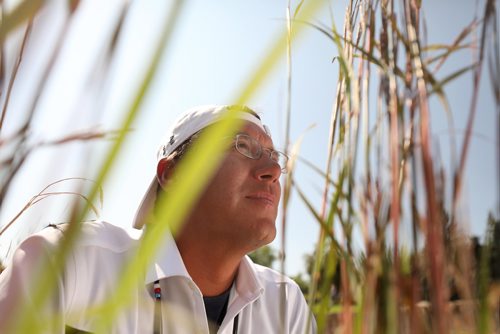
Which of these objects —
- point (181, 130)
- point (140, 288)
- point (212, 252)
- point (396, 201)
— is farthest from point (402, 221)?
point (181, 130)

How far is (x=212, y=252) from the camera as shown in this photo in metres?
2.14

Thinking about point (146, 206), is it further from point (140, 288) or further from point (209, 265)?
point (140, 288)

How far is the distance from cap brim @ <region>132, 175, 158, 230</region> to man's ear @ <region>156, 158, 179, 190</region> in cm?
5

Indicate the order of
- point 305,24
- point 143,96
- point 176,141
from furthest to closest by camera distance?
point 176,141 < point 305,24 < point 143,96

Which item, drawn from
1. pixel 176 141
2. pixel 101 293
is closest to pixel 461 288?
pixel 101 293

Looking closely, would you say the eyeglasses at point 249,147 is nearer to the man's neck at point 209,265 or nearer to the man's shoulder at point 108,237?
the man's neck at point 209,265

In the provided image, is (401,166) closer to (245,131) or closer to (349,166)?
(349,166)

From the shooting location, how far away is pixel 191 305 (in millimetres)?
1955

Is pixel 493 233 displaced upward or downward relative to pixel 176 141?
downward

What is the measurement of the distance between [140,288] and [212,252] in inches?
17.7

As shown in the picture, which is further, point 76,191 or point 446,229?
point 446,229

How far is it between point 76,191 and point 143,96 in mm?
61

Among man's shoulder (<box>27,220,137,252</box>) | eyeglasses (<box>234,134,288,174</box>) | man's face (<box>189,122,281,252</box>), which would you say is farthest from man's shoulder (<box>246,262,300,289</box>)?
man's shoulder (<box>27,220,137,252</box>)

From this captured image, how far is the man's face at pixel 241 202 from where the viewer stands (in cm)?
208
